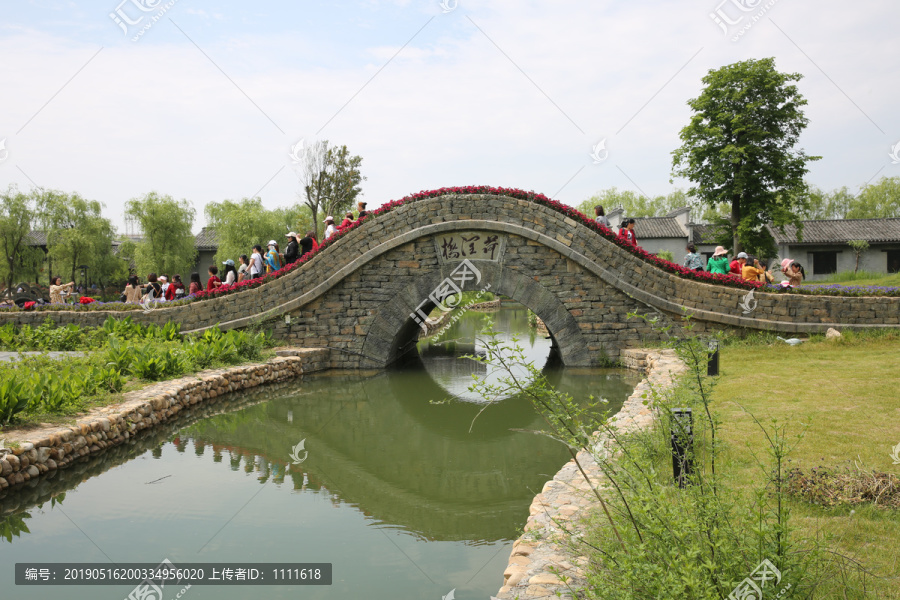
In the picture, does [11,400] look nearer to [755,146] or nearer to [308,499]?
[308,499]

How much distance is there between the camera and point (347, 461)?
7234 mm

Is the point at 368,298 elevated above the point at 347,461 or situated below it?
above

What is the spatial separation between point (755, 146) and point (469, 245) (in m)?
13.9

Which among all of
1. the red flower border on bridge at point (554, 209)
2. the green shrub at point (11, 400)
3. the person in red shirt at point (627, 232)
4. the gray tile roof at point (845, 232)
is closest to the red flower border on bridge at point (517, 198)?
the red flower border on bridge at point (554, 209)

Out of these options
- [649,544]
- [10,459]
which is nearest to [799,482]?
[649,544]

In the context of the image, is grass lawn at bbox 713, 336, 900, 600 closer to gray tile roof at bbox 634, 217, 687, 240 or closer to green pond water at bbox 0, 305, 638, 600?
green pond water at bbox 0, 305, 638, 600

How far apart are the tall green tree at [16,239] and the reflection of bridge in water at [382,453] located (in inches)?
1042

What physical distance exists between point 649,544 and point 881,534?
1.72m

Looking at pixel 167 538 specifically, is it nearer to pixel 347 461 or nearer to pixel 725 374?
pixel 347 461

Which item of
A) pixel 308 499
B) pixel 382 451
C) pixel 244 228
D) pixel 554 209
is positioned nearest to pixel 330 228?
pixel 554 209

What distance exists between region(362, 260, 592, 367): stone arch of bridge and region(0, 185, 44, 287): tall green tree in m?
26.1

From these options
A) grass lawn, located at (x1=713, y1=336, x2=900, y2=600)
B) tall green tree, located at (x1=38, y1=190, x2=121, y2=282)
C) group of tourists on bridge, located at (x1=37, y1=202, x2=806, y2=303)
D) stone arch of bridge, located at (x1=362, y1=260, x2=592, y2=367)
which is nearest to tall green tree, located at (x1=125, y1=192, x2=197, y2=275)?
tall green tree, located at (x1=38, y1=190, x2=121, y2=282)

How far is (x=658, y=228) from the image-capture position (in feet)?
119

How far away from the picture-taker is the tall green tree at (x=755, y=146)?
21.3 meters
